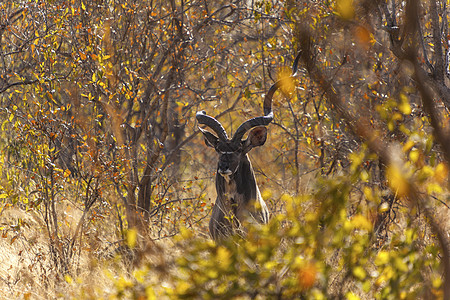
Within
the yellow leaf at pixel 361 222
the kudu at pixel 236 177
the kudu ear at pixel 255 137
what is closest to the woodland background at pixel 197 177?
the yellow leaf at pixel 361 222

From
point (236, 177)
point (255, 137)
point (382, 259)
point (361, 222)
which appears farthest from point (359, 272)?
point (255, 137)

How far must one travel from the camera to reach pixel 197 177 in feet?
26.3

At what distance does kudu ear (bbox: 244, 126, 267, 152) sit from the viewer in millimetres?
7230

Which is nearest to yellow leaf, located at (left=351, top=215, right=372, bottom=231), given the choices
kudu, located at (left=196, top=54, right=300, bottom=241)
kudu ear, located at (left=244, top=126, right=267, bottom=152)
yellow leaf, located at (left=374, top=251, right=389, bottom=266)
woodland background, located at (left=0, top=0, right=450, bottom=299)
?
woodland background, located at (left=0, top=0, right=450, bottom=299)

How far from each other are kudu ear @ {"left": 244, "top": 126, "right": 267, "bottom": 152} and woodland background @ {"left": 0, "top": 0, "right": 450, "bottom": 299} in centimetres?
63

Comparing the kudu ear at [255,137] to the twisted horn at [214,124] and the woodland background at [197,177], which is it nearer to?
the twisted horn at [214,124]

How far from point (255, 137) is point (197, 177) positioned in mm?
1112

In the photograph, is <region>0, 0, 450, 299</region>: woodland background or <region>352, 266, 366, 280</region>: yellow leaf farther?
<region>0, 0, 450, 299</region>: woodland background

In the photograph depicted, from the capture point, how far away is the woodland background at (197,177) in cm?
368

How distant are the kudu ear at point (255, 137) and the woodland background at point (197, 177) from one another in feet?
2.05

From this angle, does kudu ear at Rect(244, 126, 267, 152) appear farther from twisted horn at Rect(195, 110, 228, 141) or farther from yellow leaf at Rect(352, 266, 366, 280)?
yellow leaf at Rect(352, 266, 366, 280)

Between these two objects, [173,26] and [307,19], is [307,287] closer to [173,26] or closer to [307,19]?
[307,19]

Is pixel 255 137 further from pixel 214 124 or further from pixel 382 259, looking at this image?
pixel 382 259

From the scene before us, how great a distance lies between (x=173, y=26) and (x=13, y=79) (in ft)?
9.09
